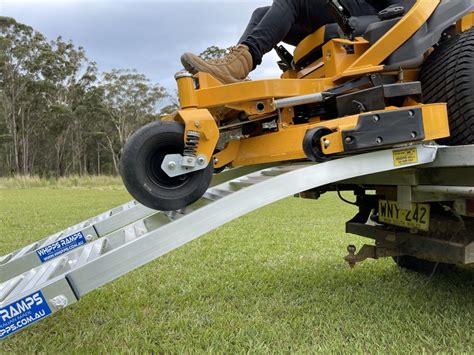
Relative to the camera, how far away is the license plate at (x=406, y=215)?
9.57 ft

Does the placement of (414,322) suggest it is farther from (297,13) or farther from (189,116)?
(297,13)

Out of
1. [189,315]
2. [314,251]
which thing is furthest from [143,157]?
[314,251]

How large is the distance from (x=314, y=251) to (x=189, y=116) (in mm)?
3522

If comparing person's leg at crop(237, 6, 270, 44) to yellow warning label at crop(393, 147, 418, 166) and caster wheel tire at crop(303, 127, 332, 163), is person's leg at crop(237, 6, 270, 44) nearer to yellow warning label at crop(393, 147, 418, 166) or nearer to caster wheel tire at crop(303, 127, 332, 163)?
caster wheel tire at crop(303, 127, 332, 163)

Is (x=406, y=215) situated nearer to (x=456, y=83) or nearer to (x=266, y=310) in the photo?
(x=456, y=83)

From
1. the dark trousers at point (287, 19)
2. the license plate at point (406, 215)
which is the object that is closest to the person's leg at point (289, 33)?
the dark trousers at point (287, 19)

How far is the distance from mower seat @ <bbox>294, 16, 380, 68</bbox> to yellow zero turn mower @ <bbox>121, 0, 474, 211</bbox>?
0.4 inches

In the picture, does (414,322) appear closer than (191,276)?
Yes

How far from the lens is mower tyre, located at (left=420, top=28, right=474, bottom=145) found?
2549mm

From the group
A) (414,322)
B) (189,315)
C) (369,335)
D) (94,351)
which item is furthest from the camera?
(189,315)

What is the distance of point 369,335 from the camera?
2.73 metres

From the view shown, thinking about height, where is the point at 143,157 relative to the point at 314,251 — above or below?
above

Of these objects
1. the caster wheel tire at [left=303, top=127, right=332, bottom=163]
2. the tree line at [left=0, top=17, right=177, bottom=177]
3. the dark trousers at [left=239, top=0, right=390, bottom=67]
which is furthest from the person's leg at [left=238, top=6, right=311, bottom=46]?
the tree line at [left=0, top=17, right=177, bottom=177]

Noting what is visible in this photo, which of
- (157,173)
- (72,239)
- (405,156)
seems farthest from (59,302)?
(405,156)
